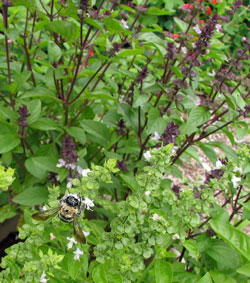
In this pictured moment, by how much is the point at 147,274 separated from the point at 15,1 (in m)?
1.28

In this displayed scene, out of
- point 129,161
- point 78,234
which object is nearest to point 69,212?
point 78,234

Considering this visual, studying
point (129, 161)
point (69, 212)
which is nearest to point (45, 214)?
point (69, 212)

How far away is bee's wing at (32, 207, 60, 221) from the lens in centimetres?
105

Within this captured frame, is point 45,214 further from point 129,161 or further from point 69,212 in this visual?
point 129,161

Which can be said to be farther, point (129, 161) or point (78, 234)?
point (129, 161)

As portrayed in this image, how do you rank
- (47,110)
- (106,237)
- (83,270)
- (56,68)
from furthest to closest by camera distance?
(47,110) < (56,68) < (83,270) < (106,237)

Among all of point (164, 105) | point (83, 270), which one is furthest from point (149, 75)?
point (83, 270)

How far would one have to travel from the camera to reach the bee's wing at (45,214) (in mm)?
1047

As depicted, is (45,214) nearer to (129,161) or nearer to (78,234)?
(78,234)

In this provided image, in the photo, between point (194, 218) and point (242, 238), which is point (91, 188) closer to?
point (194, 218)

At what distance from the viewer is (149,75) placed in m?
1.84

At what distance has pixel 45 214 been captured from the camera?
1069 mm

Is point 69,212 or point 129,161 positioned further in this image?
point 129,161

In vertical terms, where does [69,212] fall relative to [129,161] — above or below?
above
